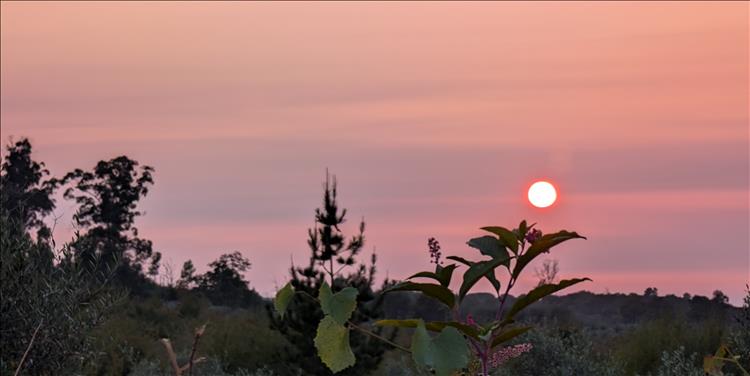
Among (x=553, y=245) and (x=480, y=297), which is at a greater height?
(x=480, y=297)

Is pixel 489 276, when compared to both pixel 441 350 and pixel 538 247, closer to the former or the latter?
pixel 538 247

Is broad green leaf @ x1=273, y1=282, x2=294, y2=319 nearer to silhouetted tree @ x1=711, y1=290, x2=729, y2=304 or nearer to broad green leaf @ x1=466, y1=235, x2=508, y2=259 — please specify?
broad green leaf @ x1=466, y1=235, x2=508, y2=259

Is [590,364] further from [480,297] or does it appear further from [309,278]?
[480,297]

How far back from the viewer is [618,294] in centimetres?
6838

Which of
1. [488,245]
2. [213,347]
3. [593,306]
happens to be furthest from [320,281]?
[593,306]

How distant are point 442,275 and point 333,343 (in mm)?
313

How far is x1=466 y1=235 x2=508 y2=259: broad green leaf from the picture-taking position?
9.93ft

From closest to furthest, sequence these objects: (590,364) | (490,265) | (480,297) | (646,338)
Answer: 1. (490,265)
2. (590,364)
3. (646,338)
4. (480,297)

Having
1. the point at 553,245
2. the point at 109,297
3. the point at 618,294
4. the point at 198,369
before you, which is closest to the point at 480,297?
the point at 618,294

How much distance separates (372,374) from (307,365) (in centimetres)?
145

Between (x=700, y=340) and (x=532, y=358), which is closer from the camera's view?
(x=532, y=358)

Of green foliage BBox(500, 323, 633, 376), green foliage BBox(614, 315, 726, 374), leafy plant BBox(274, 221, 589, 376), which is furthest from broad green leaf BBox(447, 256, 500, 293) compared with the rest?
green foliage BBox(614, 315, 726, 374)

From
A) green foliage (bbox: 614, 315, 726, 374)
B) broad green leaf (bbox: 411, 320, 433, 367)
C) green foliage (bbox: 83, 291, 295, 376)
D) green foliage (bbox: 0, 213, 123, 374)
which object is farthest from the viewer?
green foliage (bbox: 83, 291, 295, 376)

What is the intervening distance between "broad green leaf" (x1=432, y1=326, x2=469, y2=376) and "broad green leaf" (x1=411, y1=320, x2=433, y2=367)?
0.02 metres
